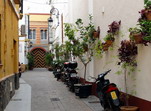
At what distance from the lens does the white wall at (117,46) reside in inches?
278

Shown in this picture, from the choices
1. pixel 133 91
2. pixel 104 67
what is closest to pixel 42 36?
pixel 104 67

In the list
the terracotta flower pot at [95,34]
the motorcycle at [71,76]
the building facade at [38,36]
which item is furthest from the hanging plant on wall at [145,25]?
the building facade at [38,36]

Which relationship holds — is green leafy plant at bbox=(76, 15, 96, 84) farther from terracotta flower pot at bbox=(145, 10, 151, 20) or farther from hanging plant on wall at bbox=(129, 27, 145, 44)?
terracotta flower pot at bbox=(145, 10, 151, 20)

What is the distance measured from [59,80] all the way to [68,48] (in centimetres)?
832

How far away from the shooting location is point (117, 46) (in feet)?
29.7

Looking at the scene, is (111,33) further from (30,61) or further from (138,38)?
(30,61)

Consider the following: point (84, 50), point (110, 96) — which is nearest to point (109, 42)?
point (110, 96)

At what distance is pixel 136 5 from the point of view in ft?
24.5

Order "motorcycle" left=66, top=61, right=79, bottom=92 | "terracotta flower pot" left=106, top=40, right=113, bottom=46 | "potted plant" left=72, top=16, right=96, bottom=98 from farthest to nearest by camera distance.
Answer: "motorcycle" left=66, top=61, right=79, bottom=92 → "potted plant" left=72, top=16, right=96, bottom=98 → "terracotta flower pot" left=106, top=40, right=113, bottom=46

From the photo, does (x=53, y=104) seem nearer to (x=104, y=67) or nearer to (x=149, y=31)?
(x=104, y=67)

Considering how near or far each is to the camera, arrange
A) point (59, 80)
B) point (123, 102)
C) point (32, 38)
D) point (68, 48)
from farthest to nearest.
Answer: point (32, 38), point (59, 80), point (68, 48), point (123, 102)

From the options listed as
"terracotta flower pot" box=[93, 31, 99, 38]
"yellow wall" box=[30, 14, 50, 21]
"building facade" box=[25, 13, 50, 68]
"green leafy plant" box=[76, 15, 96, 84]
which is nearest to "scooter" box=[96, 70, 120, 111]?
"terracotta flower pot" box=[93, 31, 99, 38]

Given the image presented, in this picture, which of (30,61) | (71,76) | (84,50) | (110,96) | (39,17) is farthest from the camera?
(39,17)

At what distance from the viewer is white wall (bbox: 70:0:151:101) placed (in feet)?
23.2
